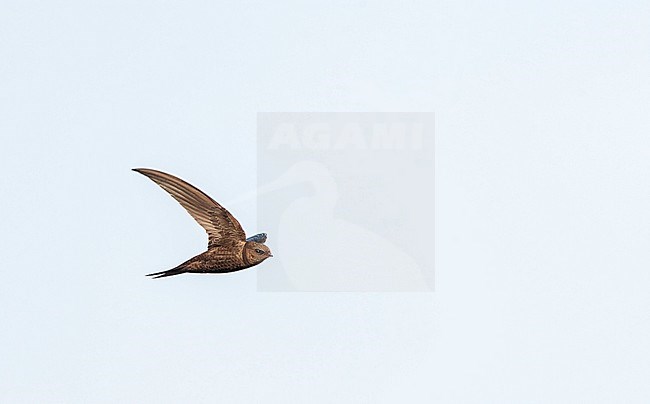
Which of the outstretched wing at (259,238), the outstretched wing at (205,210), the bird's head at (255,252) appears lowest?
the bird's head at (255,252)

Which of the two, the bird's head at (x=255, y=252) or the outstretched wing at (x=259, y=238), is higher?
the outstretched wing at (x=259, y=238)

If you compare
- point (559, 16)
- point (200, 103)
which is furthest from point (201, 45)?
point (559, 16)

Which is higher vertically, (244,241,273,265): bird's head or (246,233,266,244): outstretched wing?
(246,233,266,244): outstretched wing

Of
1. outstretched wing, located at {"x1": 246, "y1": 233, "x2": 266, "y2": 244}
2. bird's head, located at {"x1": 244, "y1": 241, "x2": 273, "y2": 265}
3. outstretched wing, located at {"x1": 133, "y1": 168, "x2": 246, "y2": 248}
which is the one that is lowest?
bird's head, located at {"x1": 244, "y1": 241, "x2": 273, "y2": 265}

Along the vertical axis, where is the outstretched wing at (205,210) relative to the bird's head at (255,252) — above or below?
above

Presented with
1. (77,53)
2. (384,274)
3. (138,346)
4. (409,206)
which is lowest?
(138,346)

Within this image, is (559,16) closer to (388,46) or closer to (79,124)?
(388,46)

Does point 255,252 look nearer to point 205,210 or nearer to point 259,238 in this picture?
point 259,238
